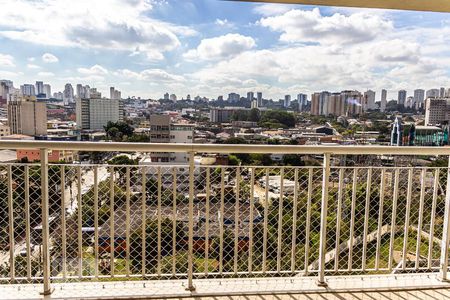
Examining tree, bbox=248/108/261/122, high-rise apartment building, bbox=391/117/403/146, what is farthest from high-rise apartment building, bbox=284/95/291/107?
high-rise apartment building, bbox=391/117/403/146

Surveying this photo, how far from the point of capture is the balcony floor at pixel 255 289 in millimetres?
2516

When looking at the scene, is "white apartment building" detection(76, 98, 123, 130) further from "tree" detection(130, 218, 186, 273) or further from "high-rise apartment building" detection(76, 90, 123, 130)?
"tree" detection(130, 218, 186, 273)

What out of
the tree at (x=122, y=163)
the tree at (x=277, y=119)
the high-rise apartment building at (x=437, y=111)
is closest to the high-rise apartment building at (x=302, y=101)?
the tree at (x=277, y=119)

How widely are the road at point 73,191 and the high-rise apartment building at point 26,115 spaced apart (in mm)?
682

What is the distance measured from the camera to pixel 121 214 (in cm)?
276

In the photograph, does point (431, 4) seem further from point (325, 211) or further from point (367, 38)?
point (367, 38)

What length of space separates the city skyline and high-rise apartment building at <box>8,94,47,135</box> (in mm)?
4508

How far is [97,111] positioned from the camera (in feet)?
15.1

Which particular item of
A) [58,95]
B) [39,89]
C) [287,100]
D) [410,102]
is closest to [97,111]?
[58,95]

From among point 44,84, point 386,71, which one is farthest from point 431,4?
point 386,71

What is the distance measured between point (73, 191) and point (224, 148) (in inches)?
47.1

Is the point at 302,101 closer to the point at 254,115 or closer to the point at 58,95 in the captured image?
the point at 254,115

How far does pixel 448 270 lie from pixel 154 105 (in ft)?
12.9

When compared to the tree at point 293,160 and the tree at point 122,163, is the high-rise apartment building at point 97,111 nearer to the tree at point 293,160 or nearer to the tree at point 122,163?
the tree at point 122,163
